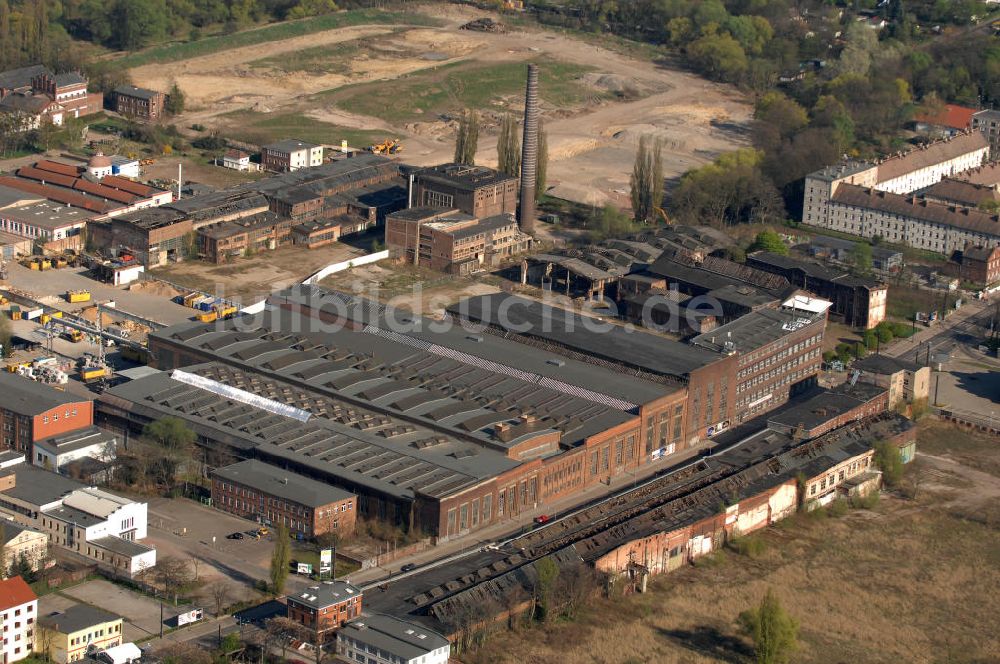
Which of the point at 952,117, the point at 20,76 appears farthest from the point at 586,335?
the point at 20,76

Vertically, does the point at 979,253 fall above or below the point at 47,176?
below

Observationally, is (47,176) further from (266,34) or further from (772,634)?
(772,634)

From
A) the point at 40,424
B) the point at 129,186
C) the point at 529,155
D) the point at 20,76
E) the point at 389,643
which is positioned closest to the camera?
the point at 389,643

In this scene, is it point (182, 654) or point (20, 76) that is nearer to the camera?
point (182, 654)

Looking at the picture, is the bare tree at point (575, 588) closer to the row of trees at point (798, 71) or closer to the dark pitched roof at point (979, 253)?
the dark pitched roof at point (979, 253)

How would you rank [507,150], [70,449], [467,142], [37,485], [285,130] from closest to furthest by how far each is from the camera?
[37,485], [70,449], [507,150], [467,142], [285,130]

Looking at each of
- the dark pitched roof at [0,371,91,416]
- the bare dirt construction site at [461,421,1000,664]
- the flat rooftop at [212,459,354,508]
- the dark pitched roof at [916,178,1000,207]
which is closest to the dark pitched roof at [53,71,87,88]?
the dark pitched roof at [0,371,91,416]
